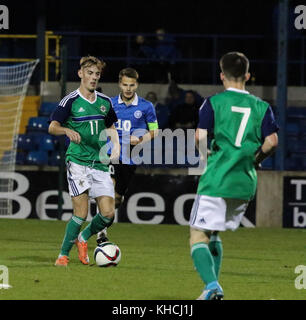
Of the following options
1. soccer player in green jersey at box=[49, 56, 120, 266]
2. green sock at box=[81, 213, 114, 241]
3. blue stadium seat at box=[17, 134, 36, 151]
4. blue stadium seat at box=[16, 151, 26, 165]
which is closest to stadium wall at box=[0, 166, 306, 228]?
blue stadium seat at box=[16, 151, 26, 165]

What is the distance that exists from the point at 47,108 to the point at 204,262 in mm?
11660

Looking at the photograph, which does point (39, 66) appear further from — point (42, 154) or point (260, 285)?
→ point (260, 285)

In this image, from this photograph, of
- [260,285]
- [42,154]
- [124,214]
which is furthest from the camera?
[42,154]

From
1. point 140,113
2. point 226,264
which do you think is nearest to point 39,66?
point 140,113

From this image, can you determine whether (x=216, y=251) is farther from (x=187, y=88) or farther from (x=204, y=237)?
(x=187, y=88)

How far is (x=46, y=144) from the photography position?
56.2 feet

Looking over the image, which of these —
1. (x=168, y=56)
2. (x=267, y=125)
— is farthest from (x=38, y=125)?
(x=267, y=125)

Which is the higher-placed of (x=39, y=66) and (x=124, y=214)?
(x=39, y=66)

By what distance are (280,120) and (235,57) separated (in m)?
9.10

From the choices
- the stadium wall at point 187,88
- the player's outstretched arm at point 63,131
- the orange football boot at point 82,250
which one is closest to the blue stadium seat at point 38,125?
the stadium wall at point 187,88

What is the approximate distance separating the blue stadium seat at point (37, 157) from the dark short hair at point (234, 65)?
1025cm

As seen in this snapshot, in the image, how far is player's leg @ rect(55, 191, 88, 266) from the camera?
9156mm

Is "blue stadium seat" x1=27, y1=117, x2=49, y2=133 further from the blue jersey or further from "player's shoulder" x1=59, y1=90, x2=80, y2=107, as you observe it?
"player's shoulder" x1=59, y1=90, x2=80, y2=107
